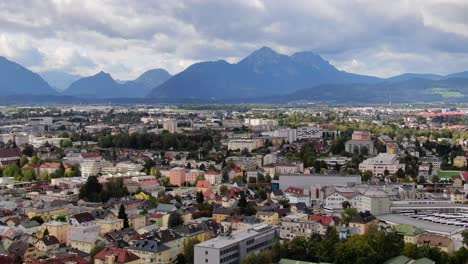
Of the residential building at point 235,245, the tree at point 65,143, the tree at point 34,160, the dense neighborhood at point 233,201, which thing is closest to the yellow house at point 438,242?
the dense neighborhood at point 233,201

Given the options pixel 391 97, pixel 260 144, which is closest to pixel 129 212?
pixel 260 144

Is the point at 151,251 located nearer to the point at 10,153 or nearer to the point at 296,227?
the point at 296,227

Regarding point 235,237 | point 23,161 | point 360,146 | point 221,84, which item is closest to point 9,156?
point 23,161

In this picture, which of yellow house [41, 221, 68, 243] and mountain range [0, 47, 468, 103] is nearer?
yellow house [41, 221, 68, 243]

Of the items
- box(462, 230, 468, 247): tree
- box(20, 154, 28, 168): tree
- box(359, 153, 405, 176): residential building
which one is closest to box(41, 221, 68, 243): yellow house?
box(462, 230, 468, 247): tree

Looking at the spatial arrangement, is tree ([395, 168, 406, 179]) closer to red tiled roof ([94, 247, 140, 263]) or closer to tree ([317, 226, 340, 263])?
tree ([317, 226, 340, 263])
